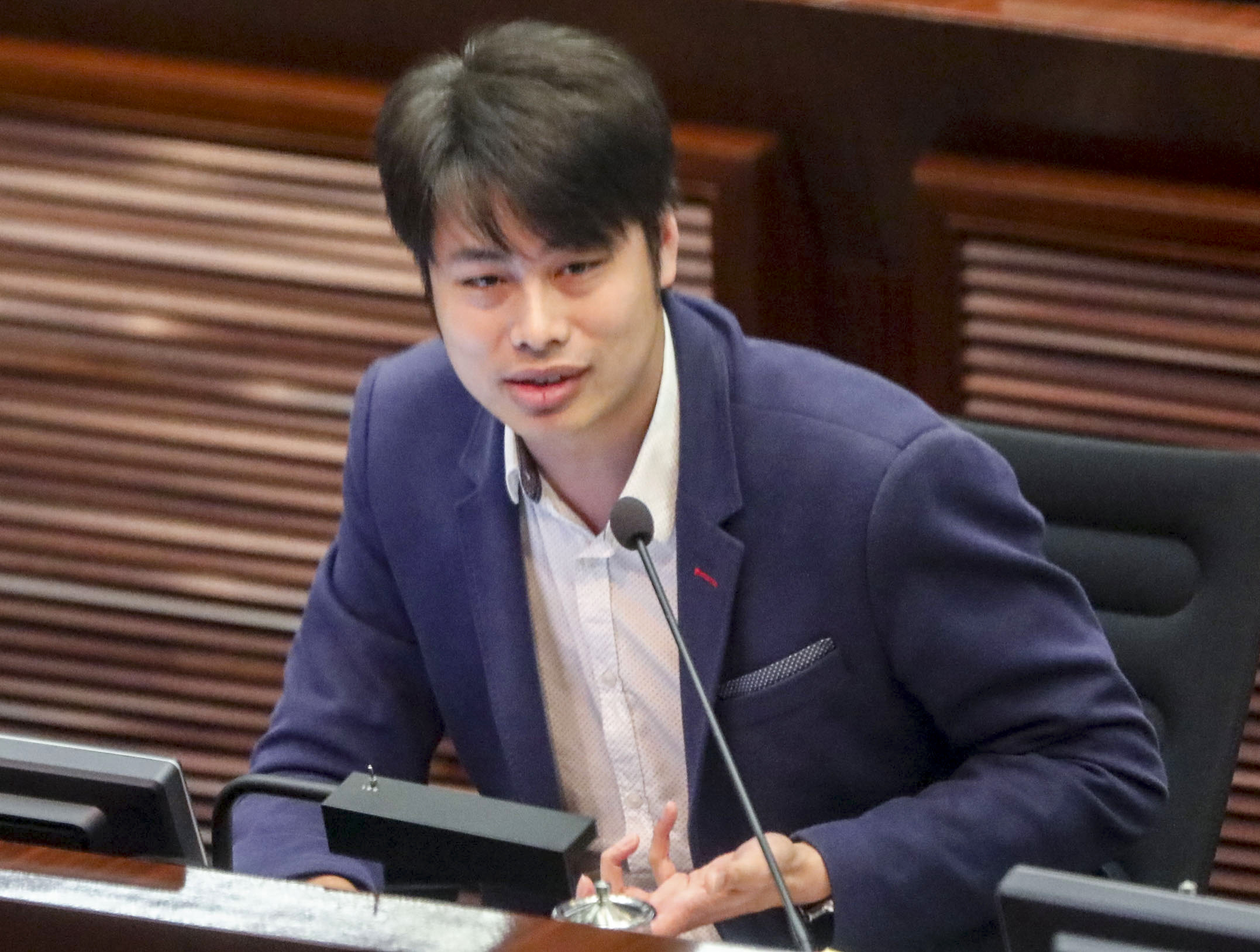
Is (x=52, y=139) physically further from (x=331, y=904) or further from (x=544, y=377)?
(x=331, y=904)

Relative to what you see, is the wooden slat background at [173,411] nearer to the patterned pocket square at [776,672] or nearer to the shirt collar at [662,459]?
the shirt collar at [662,459]

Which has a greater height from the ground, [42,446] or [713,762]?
[713,762]

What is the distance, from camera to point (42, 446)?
128 inches

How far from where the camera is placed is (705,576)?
186 centimetres

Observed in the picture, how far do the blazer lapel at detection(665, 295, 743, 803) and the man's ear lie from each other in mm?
115

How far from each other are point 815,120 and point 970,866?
4.42 feet

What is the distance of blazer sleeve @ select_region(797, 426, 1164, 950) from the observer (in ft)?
5.80

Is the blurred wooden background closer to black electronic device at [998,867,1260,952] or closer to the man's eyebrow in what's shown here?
the man's eyebrow

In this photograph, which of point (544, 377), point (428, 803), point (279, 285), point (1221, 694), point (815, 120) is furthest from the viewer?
point (279, 285)

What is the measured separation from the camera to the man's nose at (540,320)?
173 centimetres

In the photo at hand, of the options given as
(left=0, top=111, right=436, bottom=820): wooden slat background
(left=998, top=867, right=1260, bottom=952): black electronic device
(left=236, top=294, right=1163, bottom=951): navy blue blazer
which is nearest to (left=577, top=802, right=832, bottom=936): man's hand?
(left=236, top=294, right=1163, bottom=951): navy blue blazer

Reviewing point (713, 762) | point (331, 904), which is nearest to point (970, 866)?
point (713, 762)

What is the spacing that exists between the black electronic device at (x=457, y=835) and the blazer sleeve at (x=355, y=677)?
56 centimetres

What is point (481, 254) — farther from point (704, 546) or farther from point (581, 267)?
point (704, 546)
